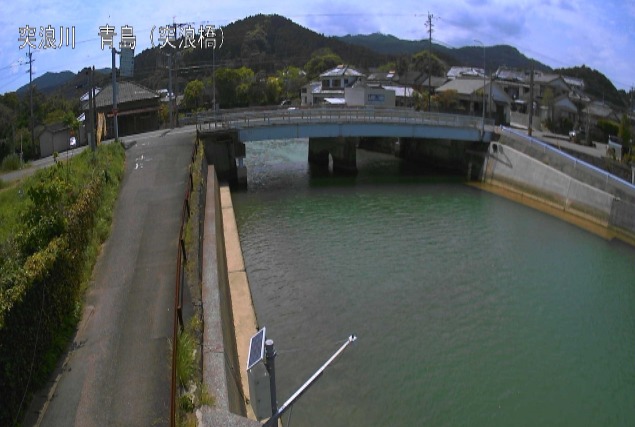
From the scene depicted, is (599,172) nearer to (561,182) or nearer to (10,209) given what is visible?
(561,182)

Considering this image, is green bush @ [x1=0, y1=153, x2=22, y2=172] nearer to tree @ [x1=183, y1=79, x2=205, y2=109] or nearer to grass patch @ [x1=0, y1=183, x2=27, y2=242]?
grass patch @ [x1=0, y1=183, x2=27, y2=242]

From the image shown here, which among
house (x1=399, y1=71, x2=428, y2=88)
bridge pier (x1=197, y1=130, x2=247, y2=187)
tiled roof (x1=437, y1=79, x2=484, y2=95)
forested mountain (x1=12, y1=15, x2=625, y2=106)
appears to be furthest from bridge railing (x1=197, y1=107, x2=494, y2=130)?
forested mountain (x1=12, y1=15, x2=625, y2=106)

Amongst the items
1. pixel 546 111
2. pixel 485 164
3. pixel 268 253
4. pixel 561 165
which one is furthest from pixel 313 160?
pixel 546 111

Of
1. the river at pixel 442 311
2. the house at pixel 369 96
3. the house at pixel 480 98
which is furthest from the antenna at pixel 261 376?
the house at pixel 369 96

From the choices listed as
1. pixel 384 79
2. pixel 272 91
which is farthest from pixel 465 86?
pixel 272 91

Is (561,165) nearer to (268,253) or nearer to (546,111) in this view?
(268,253)

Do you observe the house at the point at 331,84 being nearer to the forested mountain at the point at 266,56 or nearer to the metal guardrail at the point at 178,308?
the forested mountain at the point at 266,56
